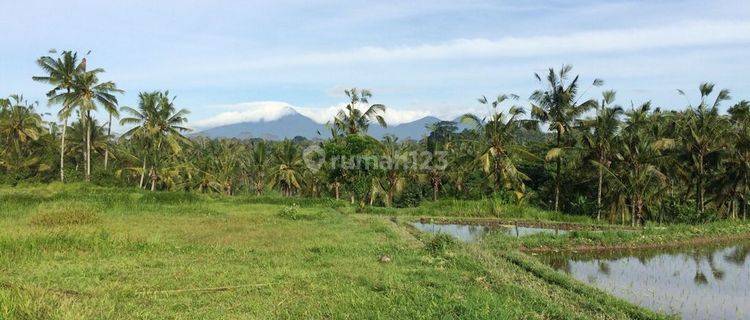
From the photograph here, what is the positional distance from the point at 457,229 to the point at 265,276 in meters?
11.1

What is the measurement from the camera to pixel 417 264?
1089 centimetres

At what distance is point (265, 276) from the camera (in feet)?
31.2

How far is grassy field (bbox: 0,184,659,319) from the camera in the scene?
24.1 ft

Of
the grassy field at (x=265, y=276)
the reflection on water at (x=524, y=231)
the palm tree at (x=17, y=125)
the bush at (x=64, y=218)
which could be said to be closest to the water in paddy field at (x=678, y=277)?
the grassy field at (x=265, y=276)

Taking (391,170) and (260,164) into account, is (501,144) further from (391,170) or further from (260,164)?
(260,164)

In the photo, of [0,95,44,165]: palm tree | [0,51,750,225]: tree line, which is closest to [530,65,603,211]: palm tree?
[0,51,750,225]: tree line

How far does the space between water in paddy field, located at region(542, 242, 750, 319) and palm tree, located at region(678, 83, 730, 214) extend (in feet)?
36.5

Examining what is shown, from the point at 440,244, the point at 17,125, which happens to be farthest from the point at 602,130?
the point at 17,125

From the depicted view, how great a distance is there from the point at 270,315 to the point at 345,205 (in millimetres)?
17961

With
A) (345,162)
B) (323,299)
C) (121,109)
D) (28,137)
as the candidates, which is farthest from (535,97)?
(28,137)

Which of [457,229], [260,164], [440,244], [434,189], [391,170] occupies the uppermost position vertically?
[260,164]

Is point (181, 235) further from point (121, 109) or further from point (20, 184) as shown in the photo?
point (20, 184)

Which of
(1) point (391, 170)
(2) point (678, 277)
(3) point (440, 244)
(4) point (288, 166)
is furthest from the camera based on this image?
(4) point (288, 166)

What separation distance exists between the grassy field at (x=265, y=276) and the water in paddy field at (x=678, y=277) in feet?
4.51
